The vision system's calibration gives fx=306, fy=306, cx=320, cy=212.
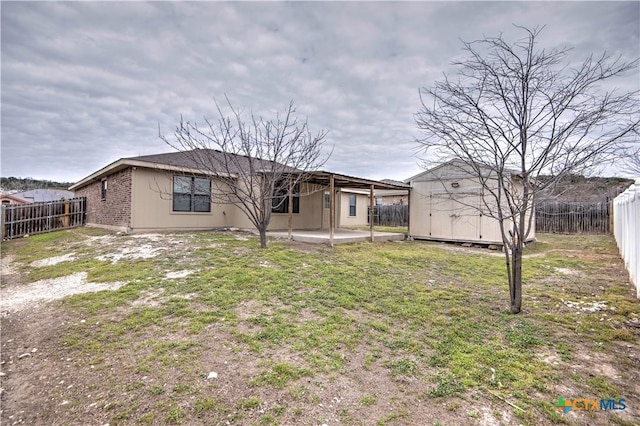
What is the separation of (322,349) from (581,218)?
18556mm

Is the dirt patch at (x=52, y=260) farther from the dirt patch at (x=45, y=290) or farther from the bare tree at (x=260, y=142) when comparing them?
the bare tree at (x=260, y=142)

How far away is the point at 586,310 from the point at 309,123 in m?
7.85

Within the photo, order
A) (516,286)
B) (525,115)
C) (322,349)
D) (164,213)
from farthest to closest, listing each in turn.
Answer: (164,213) < (516,286) < (525,115) < (322,349)

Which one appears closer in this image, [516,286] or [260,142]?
[516,286]

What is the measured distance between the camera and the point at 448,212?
1199cm

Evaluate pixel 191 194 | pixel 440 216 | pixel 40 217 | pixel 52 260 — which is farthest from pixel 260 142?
pixel 40 217

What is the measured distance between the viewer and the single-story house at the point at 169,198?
10.4 metres

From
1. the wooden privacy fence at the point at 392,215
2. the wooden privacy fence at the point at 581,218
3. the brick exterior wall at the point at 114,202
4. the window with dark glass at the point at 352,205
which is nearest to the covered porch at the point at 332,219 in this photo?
the brick exterior wall at the point at 114,202

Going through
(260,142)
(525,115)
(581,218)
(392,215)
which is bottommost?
(581,218)

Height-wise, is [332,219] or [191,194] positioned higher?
[191,194]

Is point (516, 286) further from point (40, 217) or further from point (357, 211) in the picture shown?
point (357, 211)

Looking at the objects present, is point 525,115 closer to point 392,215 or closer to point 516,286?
point 516,286

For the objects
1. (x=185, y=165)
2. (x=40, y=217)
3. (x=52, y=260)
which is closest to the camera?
(x=52, y=260)

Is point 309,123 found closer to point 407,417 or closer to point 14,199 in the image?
point 407,417
